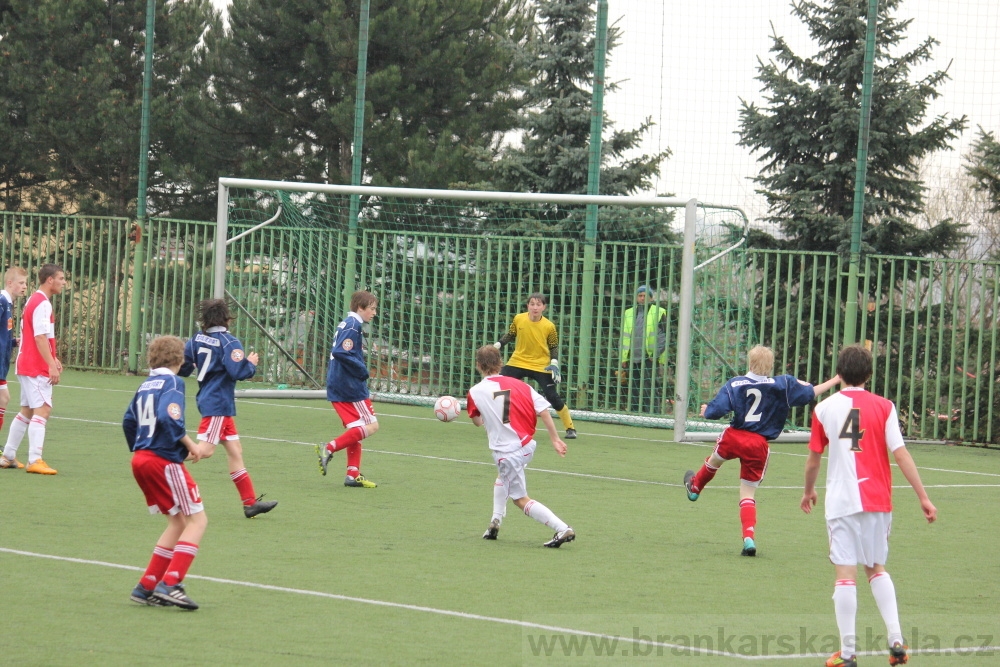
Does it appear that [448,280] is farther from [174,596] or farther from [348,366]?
[174,596]

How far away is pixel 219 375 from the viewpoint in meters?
9.13

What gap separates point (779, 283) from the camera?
16812 mm

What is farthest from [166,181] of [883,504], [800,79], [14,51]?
[883,504]

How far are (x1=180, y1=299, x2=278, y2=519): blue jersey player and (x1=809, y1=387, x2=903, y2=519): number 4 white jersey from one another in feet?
14.6

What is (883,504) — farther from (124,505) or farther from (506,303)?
(506,303)

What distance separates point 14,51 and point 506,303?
42.4ft

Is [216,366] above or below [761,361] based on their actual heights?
below

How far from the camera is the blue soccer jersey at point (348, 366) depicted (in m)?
10.8

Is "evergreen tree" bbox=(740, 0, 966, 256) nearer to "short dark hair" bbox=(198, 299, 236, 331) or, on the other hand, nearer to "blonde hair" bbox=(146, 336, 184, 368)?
"short dark hair" bbox=(198, 299, 236, 331)

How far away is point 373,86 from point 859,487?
1913 cm

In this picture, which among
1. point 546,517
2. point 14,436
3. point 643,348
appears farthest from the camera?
point 643,348

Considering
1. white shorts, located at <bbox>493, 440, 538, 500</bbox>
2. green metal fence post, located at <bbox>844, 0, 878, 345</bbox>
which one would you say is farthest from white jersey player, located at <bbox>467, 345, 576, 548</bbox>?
green metal fence post, located at <bbox>844, 0, 878, 345</bbox>

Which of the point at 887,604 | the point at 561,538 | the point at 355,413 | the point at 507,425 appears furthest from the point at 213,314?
the point at 887,604

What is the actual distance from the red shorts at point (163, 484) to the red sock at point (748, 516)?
396cm
